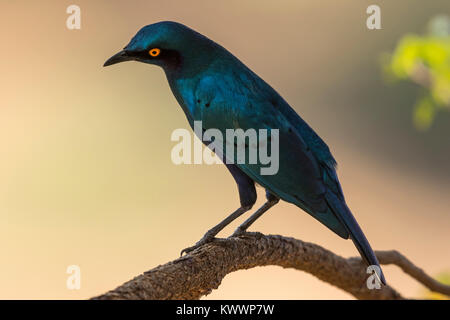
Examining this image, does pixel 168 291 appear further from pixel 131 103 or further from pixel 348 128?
pixel 348 128

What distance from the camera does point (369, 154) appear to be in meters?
7.72

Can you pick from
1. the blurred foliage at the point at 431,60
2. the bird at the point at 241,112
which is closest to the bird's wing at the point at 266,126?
the bird at the point at 241,112

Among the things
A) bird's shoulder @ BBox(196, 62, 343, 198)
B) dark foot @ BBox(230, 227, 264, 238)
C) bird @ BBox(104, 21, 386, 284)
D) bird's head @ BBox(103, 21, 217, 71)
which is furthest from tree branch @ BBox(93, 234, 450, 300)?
bird's head @ BBox(103, 21, 217, 71)

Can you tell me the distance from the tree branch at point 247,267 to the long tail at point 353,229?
1.01 ft

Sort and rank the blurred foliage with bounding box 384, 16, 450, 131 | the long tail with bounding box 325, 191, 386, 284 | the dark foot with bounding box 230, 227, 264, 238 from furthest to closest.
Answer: the blurred foliage with bounding box 384, 16, 450, 131 < the dark foot with bounding box 230, 227, 264, 238 < the long tail with bounding box 325, 191, 386, 284

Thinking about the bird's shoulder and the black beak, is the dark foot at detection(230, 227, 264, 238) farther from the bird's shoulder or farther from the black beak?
the black beak

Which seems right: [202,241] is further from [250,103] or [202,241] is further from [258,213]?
[250,103]

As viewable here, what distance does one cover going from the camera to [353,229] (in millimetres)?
2389

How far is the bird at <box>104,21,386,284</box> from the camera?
2.46 m

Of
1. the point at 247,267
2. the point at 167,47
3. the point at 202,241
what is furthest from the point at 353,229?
the point at 167,47

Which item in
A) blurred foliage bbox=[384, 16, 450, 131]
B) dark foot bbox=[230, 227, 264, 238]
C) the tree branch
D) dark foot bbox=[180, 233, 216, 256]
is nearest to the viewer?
the tree branch

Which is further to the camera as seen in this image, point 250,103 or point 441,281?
point 441,281

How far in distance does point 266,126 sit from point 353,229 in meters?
0.52
